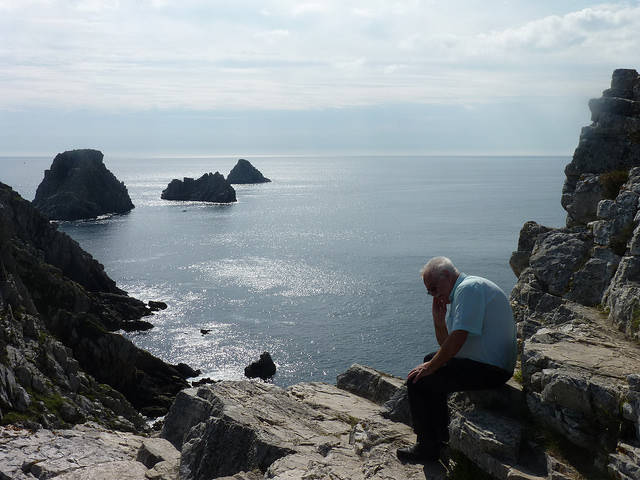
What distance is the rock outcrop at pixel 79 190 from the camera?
6742 inches

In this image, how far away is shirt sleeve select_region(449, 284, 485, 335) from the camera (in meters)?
8.32

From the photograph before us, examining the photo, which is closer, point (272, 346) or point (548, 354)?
point (548, 354)

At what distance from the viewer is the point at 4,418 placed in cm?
1861

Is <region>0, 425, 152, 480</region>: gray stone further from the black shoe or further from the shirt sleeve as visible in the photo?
the shirt sleeve

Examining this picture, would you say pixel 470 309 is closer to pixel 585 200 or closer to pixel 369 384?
pixel 369 384

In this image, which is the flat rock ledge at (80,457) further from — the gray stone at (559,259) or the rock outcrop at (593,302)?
the gray stone at (559,259)

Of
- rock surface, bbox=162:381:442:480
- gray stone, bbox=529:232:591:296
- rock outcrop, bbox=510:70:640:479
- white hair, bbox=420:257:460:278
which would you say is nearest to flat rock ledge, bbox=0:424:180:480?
rock surface, bbox=162:381:442:480

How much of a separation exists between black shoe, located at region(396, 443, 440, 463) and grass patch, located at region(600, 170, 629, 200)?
9460mm

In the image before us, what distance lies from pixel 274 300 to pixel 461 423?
74586 millimetres

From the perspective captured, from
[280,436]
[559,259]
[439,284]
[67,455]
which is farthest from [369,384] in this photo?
[67,455]

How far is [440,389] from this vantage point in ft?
28.7

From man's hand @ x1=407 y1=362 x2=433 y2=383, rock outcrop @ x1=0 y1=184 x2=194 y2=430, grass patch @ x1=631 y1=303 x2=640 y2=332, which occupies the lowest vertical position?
rock outcrop @ x1=0 y1=184 x2=194 y2=430

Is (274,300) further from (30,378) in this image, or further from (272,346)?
(30,378)

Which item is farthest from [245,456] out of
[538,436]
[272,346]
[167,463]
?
[272,346]
